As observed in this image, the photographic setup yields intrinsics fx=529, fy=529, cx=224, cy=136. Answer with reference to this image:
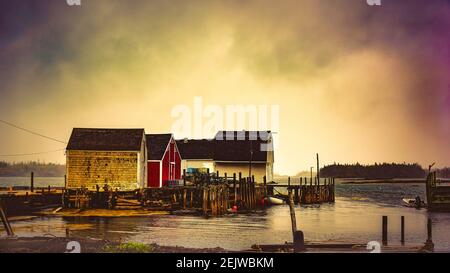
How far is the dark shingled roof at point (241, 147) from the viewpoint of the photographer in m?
56.2

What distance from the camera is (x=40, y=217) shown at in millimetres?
34969

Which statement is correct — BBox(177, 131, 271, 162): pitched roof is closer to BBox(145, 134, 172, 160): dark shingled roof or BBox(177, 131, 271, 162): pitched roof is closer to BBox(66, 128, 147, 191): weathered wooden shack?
BBox(145, 134, 172, 160): dark shingled roof

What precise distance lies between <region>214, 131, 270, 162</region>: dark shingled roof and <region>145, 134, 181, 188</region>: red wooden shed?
1043 centimetres

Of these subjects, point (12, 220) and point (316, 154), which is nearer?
point (12, 220)

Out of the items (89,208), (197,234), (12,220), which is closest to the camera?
(197,234)

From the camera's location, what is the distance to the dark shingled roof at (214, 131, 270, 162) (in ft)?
184

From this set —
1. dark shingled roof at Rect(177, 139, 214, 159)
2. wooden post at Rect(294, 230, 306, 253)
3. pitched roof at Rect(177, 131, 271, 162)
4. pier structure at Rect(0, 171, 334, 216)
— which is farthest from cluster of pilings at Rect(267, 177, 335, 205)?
wooden post at Rect(294, 230, 306, 253)

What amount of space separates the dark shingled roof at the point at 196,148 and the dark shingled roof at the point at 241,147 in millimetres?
680

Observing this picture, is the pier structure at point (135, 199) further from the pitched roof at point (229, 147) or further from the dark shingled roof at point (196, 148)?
the dark shingled roof at point (196, 148)

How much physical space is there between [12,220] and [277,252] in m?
20.6

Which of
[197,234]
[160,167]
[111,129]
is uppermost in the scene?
[111,129]

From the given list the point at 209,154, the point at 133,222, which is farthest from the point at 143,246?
the point at 209,154

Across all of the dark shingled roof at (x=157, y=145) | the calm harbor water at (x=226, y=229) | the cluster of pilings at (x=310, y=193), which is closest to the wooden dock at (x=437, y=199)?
the calm harbor water at (x=226, y=229)
